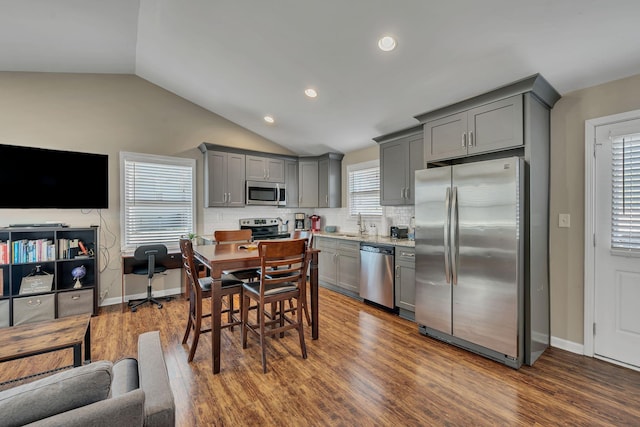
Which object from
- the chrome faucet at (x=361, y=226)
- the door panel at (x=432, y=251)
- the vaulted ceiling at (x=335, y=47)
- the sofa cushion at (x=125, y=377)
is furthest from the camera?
the chrome faucet at (x=361, y=226)

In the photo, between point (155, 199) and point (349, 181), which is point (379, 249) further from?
point (155, 199)

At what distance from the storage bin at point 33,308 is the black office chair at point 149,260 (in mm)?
834

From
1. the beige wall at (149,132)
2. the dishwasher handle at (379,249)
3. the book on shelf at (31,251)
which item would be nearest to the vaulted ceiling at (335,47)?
the beige wall at (149,132)

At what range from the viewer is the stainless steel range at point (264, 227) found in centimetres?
525

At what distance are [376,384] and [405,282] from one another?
152 cm

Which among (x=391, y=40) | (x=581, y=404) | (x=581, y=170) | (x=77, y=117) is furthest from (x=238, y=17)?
(x=581, y=404)

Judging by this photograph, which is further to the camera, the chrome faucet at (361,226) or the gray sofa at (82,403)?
the chrome faucet at (361,226)

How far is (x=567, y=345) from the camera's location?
2.71 m

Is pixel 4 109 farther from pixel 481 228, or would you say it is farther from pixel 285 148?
pixel 481 228

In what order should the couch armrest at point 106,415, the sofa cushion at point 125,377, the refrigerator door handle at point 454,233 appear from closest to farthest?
the couch armrest at point 106,415 → the sofa cushion at point 125,377 → the refrigerator door handle at point 454,233

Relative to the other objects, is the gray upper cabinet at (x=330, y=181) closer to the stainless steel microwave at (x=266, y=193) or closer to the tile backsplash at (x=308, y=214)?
the tile backsplash at (x=308, y=214)

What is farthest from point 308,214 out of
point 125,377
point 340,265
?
point 125,377

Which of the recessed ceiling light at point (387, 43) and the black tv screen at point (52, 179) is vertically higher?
the recessed ceiling light at point (387, 43)

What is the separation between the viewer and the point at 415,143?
3779 millimetres
